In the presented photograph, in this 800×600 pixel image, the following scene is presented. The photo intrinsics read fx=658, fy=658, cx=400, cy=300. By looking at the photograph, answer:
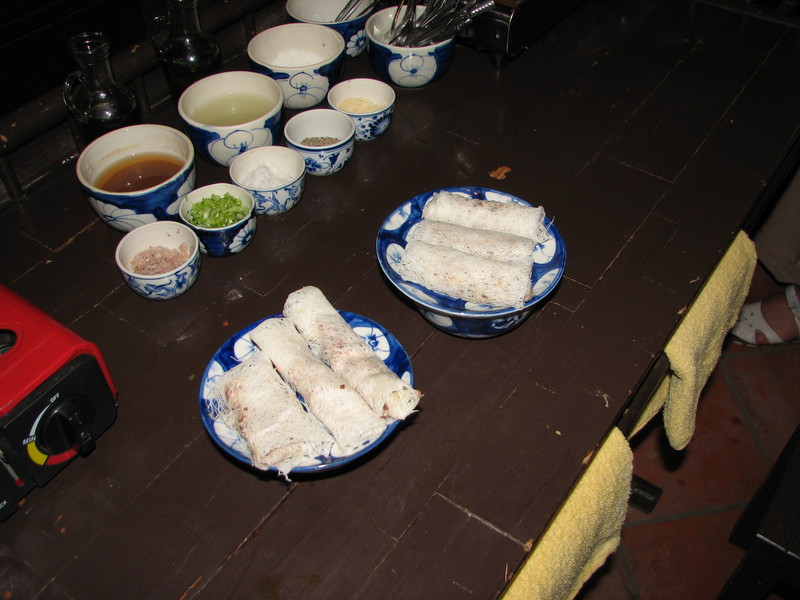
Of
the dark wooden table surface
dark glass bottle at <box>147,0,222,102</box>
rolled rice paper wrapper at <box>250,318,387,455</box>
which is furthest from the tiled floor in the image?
dark glass bottle at <box>147,0,222,102</box>

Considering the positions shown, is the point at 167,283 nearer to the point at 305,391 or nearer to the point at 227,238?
the point at 227,238

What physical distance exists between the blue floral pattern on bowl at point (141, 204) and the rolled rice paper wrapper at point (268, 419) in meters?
0.37

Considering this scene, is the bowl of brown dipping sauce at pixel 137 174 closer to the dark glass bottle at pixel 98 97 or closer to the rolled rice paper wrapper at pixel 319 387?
the dark glass bottle at pixel 98 97

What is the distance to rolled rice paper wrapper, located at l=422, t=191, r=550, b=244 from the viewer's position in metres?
1.02

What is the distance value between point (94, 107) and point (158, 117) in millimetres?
185

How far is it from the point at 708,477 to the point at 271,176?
138 cm

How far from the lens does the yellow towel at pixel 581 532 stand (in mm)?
850

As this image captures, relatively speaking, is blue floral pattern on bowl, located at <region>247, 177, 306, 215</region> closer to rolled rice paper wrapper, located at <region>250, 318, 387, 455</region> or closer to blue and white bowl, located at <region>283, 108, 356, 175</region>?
blue and white bowl, located at <region>283, 108, 356, 175</region>

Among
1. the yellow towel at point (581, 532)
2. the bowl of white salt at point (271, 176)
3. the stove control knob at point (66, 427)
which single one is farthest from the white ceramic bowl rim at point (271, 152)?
the yellow towel at point (581, 532)

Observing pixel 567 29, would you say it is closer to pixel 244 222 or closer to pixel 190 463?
pixel 244 222

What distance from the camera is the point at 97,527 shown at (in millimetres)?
830

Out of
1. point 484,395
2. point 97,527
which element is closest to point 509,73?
point 484,395

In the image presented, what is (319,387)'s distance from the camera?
0.83 meters

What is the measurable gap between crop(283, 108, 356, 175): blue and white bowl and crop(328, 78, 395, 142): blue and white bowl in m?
0.04
